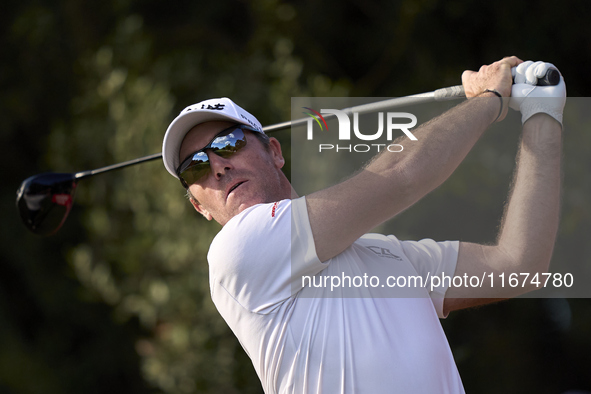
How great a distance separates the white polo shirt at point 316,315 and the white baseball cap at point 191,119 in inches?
18.1

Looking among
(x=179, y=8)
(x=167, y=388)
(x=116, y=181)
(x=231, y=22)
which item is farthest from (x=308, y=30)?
(x=167, y=388)

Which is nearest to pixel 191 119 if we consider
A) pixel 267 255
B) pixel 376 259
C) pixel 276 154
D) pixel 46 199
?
pixel 276 154

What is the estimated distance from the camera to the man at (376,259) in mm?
1401

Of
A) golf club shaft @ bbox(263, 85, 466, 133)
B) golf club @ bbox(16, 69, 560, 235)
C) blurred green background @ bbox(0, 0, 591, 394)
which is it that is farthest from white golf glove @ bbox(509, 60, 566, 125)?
golf club @ bbox(16, 69, 560, 235)

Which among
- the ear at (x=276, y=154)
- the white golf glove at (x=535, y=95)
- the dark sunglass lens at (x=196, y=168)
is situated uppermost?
the white golf glove at (x=535, y=95)

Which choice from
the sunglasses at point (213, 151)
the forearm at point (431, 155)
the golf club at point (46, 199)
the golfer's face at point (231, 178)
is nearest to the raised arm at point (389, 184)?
the forearm at point (431, 155)

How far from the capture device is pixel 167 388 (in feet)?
14.3

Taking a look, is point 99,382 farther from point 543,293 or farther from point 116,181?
point 543,293

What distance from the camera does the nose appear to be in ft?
5.95

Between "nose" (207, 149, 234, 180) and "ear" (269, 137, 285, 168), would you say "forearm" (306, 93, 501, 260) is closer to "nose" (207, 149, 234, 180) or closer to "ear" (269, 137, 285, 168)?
"nose" (207, 149, 234, 180)

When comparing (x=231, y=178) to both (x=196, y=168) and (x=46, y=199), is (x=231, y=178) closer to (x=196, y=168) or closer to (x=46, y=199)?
(x=196, y=168)

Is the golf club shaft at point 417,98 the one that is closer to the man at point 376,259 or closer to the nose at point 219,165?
the man at point 376,259

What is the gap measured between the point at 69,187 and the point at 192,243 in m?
1.49

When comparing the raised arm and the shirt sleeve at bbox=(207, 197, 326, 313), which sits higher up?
the raised arm
